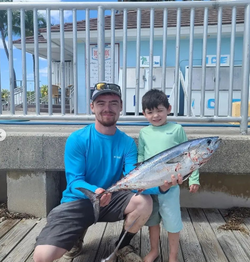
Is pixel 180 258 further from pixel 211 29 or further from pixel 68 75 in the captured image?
pixel 68 75

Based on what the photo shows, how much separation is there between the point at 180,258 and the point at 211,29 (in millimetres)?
6522

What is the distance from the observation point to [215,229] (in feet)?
9.52

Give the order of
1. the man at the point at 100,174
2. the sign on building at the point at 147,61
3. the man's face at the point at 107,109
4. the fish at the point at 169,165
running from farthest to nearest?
the sign on building at the point at 147,61 → the man's face at the point at 107,109 → the man at the point at 100,174 → the fish at the point at 169,165

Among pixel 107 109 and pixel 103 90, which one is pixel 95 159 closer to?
pixel 107 109

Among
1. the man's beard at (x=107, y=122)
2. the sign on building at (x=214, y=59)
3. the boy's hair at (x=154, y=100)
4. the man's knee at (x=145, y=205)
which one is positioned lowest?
the man's knee at (x=145, y=205)

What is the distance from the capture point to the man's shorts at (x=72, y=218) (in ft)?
6.47

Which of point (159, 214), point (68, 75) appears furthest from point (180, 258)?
point (68, 75)

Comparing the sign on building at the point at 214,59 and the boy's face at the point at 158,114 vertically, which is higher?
the sign on building at the point at 214,59

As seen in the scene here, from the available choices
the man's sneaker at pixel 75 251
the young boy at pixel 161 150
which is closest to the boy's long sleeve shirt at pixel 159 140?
the young boy at pixel 161 150

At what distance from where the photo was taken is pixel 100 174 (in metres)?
2.22

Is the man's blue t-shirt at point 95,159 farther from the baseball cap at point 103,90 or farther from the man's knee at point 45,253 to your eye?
the man's knee at point 45,253

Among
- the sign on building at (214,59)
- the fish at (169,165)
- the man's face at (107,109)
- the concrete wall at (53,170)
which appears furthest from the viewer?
the sign on building at (214,59)

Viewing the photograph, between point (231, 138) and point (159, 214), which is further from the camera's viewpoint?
point (231, 138)

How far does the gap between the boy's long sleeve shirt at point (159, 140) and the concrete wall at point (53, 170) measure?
0.56 meters
